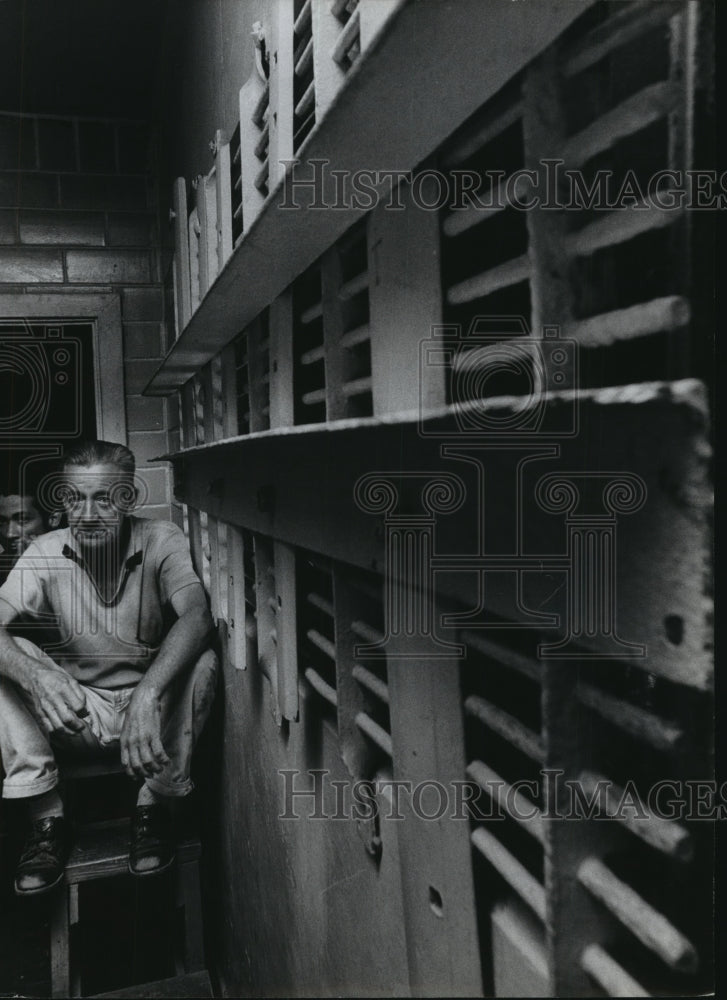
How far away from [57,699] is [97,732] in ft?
1.46

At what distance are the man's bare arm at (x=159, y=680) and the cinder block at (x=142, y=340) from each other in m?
1.73

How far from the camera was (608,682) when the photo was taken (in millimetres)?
637

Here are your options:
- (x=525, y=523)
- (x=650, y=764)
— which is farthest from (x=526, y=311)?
(x=650, y=764)

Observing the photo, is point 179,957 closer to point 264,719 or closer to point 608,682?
point 264,719

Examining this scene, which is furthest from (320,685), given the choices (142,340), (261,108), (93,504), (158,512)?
(142,340)

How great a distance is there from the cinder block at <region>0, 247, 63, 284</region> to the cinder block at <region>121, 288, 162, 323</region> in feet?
1.11

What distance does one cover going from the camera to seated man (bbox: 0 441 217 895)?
260 centimetres

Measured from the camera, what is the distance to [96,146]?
13.1ft

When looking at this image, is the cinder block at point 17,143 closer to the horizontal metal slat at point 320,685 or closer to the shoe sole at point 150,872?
the shoe sole at point 150,872

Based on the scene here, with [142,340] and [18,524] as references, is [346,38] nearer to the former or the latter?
[18,524]

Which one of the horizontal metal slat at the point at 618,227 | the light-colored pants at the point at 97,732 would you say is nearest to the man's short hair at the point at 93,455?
the light-colored pants at the point at 97,732

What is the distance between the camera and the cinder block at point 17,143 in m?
3.88

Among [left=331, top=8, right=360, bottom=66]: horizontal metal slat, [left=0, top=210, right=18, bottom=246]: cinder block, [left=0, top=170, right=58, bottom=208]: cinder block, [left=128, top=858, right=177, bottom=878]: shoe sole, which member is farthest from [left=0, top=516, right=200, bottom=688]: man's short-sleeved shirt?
[left=331, top=8, right=360, bottom=66]: horizontal metal slat

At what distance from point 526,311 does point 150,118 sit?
391 centimetres
